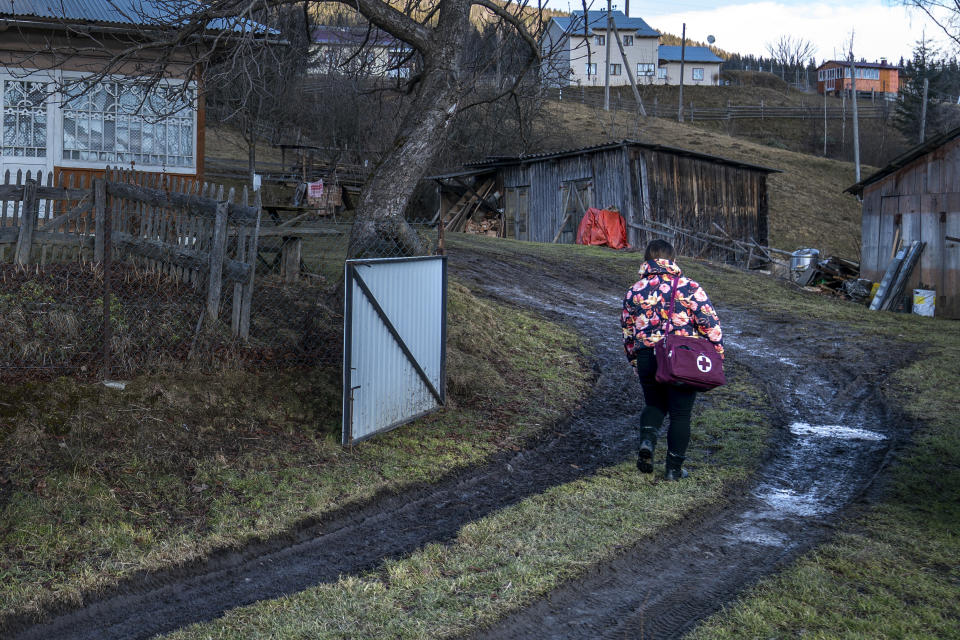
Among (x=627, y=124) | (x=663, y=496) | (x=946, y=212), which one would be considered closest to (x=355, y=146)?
(x=627, y=124)

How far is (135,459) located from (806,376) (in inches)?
333

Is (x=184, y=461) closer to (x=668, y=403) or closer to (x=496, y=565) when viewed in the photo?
(x=496, y=565)

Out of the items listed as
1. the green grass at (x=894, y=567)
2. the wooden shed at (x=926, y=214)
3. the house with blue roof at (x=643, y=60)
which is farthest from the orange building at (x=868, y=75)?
the green grass at (x=894, y=567)

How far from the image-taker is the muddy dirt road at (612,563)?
3963 mm

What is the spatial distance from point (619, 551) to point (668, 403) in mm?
1642

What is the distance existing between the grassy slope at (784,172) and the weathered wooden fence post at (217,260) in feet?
108

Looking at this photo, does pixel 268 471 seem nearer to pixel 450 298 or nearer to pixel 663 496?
pixel 663 496

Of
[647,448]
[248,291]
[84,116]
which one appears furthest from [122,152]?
[647,448]

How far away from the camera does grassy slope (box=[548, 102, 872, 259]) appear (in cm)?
3900

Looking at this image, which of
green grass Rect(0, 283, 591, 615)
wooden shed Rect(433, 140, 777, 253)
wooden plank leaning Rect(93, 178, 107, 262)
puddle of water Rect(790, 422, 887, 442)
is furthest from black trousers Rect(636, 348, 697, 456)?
wooden shed Rect(433, 140, 777, 253)

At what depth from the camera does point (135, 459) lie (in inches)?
231

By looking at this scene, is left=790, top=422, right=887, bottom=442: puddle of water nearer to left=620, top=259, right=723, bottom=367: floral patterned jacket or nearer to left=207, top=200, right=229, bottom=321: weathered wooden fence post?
left=620, top=259, right=723, bottom=367: floral patterned jacket

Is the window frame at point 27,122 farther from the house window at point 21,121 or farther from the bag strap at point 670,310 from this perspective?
the bag strap at point 670,310

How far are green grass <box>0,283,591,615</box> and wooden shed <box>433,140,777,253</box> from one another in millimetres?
18035
